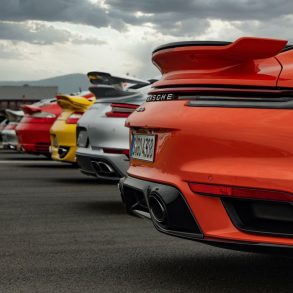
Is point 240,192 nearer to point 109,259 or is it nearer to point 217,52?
point 217,52

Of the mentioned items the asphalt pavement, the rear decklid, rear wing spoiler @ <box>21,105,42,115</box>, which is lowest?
rear wing spoiler @ <box>21,105,42,115</box>

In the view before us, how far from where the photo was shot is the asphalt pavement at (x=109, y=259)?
4375 millimetres

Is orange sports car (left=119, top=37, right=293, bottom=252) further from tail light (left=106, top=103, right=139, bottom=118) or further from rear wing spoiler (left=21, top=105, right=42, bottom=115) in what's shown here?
rear wing spoiler (left=21, top=105, right=42, bottom=115)

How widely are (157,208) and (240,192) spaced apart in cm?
65

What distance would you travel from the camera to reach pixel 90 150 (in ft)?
26.8

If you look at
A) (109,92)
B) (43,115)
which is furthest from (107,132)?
(43,115)

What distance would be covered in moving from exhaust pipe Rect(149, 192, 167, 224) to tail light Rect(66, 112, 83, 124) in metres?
7.06

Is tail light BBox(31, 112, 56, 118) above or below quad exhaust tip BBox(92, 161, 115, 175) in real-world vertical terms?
below

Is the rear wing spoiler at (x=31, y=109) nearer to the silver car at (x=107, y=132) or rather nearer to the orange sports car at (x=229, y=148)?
the silver car at (x=107, y=132)

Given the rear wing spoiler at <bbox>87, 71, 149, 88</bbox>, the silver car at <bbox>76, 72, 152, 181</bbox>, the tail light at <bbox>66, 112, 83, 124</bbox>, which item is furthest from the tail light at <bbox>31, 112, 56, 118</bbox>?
the silver car at <bbox>76, 72, 152, 181</bbox>

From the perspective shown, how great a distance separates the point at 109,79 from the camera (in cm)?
906

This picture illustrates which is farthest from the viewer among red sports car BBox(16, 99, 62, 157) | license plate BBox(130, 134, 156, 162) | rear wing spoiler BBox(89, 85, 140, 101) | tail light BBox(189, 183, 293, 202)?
red sports car BBox(16, 99, 62, 157)

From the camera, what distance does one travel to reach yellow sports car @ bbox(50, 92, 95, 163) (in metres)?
10.9

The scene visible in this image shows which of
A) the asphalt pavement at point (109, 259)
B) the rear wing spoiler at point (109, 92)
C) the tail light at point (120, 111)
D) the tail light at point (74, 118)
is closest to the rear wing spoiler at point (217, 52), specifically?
the asphalt pavement at point (109, 259)
